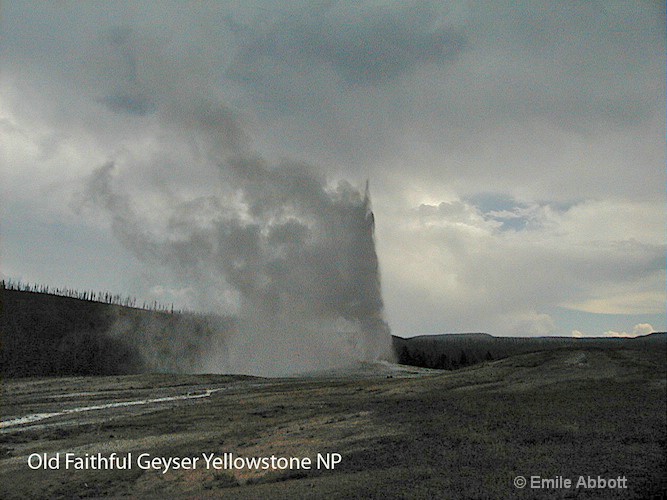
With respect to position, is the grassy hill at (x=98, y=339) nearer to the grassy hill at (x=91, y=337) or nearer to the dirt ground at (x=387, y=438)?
the grassy hill at (x=91, y=337)

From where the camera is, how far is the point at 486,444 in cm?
1716

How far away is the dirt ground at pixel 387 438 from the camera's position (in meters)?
14.1

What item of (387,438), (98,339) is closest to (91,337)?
(98,339)

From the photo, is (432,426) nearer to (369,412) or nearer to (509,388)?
(369,412)

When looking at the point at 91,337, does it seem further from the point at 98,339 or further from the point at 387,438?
the point at 387,438

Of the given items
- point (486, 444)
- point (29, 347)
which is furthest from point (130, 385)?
point (29, 347)

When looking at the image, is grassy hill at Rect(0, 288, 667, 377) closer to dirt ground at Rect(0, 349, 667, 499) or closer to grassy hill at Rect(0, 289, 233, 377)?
grassy hill at Rect(0, 289, 233, 377)

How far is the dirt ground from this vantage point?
14062 millimetres

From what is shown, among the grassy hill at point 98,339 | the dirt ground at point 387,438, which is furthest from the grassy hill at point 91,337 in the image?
the dirt ground at point 387,438

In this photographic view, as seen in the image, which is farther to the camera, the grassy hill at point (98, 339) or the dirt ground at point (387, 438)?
the grassy hill at point (98, 339)

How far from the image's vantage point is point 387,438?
18125mm

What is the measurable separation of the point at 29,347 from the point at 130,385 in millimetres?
38299

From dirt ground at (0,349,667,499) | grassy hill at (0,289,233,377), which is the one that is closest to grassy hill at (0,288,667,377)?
grassy hill at (0,289,233,377)

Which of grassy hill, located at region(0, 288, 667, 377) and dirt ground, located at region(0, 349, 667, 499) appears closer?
dirt ground, located at region(0, 349, 667, 499)
